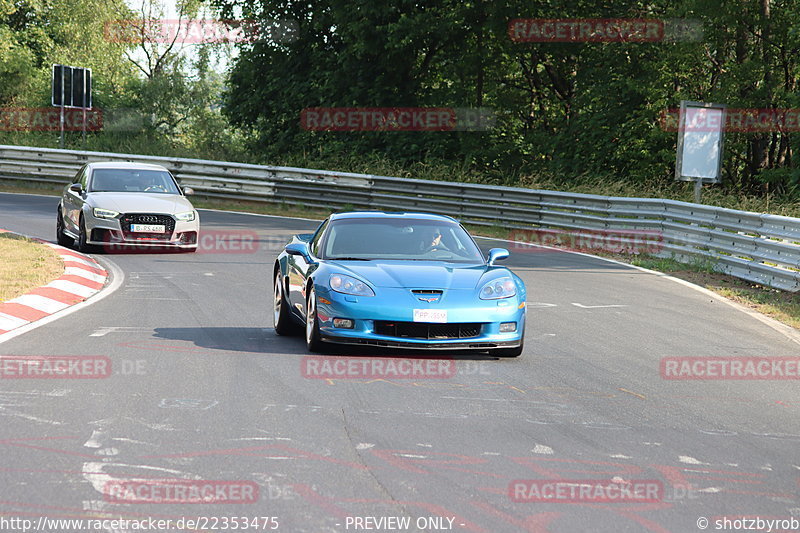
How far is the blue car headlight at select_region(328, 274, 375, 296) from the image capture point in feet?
31.3

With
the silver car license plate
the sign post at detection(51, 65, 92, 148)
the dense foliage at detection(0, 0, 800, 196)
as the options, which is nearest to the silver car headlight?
the silver car license plate

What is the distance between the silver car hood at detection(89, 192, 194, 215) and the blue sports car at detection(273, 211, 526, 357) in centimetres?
848

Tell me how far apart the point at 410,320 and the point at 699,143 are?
13.9m

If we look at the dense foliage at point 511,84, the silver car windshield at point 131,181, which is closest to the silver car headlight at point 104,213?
the silver car windshield at point 131,181

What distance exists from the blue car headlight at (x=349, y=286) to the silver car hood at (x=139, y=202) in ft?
31.6

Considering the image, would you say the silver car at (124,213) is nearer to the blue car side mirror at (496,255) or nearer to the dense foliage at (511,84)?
the blue car side mirror at (496,255)

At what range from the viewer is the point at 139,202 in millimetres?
18844

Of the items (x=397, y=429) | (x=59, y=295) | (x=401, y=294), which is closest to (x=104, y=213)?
(x=59, y=295)

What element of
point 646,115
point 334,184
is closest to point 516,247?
point 334,184

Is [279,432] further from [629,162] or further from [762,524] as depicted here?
[629,162]

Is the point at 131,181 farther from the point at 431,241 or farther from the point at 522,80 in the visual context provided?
the point at 522,80

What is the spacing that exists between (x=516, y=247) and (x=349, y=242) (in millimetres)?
11848

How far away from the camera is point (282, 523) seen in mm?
4980

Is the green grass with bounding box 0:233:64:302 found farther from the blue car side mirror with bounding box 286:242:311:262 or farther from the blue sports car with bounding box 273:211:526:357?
the blue sports car with bounding box 273:211:526:357
